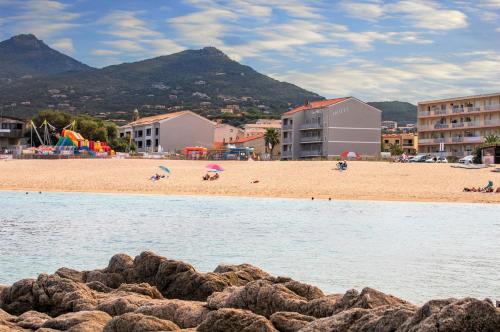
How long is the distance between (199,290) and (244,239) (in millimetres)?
11677

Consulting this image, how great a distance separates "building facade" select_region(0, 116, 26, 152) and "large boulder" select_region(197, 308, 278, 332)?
9978cm

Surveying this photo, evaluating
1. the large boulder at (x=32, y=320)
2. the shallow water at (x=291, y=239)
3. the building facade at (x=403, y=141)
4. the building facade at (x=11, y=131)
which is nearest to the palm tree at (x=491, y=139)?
the building facade at (x=403, y=141)

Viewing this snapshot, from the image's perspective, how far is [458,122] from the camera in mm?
89938

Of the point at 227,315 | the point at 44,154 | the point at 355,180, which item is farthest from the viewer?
the point at 44,154

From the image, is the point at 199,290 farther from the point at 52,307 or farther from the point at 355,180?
the point at 355,180

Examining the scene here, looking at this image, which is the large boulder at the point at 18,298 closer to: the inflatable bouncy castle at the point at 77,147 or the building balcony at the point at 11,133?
the inflatable bouncy castle at the point at 77,147

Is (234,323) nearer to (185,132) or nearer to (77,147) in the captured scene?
(77,147)

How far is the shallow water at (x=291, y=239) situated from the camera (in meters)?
15.4

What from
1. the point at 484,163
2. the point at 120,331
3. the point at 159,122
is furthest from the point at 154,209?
the point at 159,122

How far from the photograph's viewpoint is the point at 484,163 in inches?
2327

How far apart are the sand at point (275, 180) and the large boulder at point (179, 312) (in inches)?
1338

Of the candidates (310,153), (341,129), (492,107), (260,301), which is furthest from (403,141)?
(260,301)

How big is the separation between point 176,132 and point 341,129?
24804 mm

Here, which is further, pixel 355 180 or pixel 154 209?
pixel 355 180
